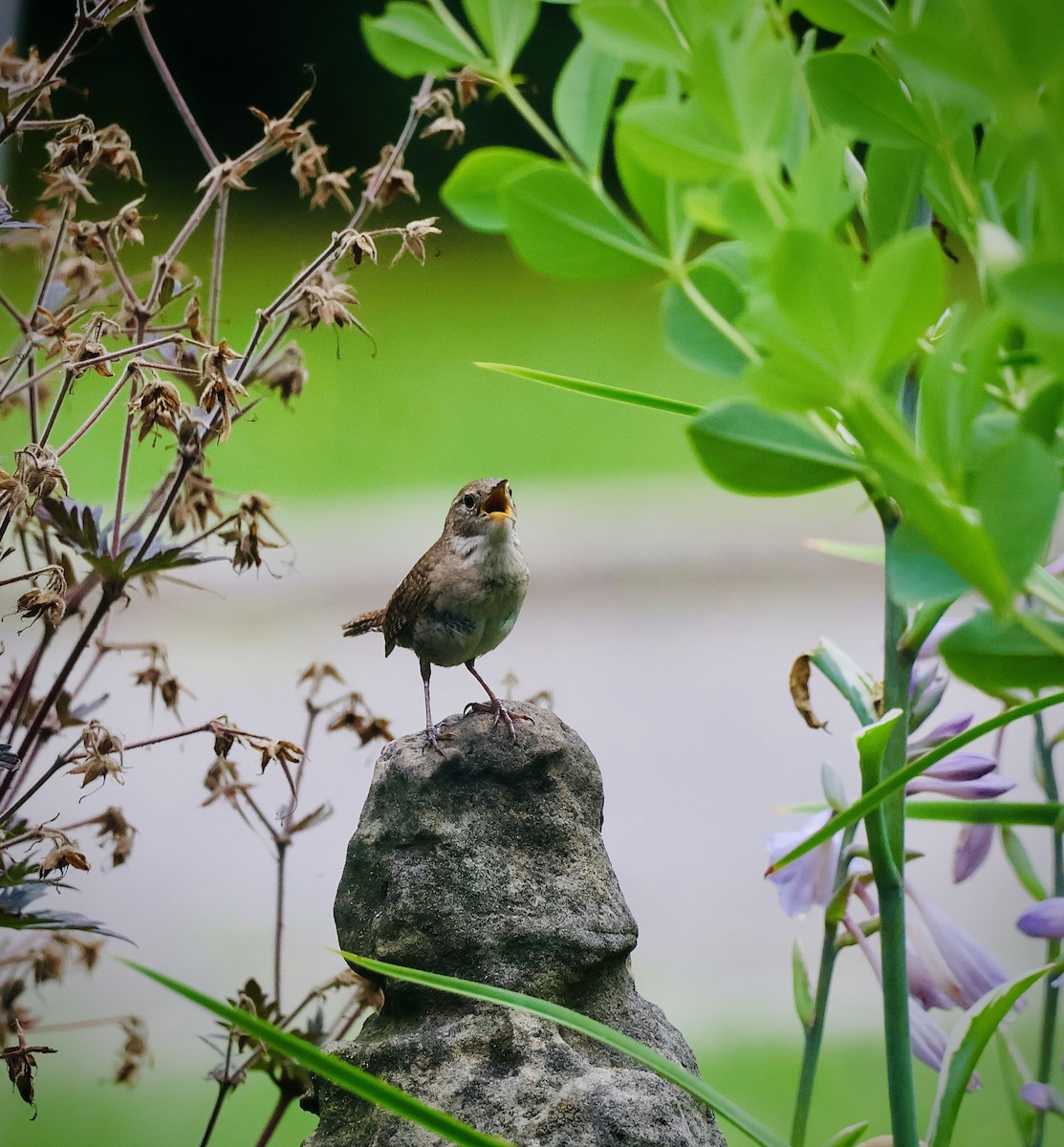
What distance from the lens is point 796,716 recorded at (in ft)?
5.33

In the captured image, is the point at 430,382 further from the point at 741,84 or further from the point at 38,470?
the point at 741,84

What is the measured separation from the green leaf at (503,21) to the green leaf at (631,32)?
0.15ft

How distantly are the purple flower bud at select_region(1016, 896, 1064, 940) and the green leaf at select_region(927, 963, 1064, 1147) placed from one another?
0.26 ft

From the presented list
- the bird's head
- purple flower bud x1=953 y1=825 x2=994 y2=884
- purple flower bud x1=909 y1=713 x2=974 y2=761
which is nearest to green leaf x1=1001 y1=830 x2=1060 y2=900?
purple flower bud x1=953 y1=825 x2=994 y2=884

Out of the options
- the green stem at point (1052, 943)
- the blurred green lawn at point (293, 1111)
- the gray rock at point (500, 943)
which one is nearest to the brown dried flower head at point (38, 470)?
the gray rock at point (500, 943)

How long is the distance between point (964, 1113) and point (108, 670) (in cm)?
139

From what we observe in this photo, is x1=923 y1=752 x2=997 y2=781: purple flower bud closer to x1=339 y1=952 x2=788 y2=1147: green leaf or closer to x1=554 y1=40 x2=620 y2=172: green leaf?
x1=339 y1=952 x2=788 y2=1147: green leaf

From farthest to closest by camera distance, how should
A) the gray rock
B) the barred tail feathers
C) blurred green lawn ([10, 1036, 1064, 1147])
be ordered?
1. blurred green lawn ([10, 1036, 1064, 1147])
2. the barred tail feathers
3. the gray rock

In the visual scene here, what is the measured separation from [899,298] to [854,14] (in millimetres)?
144

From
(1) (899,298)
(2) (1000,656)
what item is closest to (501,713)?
(2) (1000,656)

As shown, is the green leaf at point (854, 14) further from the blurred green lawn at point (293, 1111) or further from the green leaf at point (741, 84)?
the blurred green lawn at point (293, 1111)

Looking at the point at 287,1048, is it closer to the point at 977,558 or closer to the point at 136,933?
the point at 977,558

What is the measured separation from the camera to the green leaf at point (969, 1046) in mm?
578

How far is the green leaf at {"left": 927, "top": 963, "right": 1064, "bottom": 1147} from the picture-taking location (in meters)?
0.58
